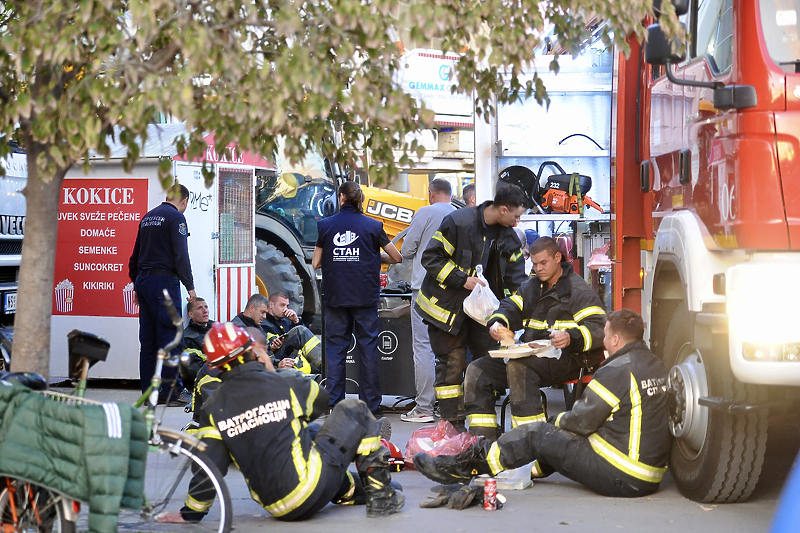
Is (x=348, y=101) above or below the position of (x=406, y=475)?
above

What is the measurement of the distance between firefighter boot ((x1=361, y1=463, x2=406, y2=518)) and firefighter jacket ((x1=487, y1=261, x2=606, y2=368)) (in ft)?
5.14

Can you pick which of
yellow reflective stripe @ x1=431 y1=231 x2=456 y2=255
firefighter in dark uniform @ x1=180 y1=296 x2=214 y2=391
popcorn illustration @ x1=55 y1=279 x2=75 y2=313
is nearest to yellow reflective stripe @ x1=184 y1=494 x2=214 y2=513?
yellow reflective stripe @ x1=431 y1=231 x2=456 y2=255

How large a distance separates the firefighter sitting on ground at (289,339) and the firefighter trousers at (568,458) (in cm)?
325

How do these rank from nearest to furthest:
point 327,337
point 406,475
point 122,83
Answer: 1. point 122,83
2. point 406,475
3. point 327,337

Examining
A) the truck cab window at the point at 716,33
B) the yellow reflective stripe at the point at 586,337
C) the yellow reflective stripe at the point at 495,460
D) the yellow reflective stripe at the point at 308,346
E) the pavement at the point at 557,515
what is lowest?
the pavement at the point at 557,515

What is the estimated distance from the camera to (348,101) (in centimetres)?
382

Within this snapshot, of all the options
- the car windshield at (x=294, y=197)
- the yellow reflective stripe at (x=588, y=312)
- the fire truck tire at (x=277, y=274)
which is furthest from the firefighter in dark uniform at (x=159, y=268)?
the car windshield at (x=294, y=197)

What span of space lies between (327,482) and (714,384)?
196 cm

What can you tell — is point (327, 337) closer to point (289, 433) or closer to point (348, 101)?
point (289, 433)

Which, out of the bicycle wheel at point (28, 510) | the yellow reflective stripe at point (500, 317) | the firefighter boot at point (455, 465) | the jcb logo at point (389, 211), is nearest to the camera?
the bicycle wheel at point (28, 510)

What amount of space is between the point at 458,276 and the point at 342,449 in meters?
2.27

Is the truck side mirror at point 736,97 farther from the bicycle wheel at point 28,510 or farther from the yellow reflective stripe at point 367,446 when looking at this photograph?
the bicycle wheel at point 28,510

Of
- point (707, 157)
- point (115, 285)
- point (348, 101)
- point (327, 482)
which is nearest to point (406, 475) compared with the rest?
point (327, 482)

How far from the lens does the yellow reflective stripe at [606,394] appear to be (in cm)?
535
